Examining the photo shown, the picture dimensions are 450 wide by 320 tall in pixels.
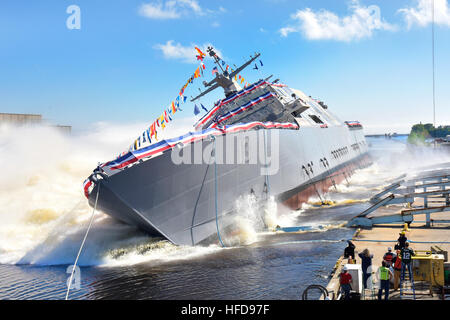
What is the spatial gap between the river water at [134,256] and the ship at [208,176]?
0.88 m

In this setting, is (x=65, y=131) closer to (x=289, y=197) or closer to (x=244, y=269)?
(x=289, y=197)

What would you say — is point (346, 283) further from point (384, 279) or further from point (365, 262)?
point (365, 262)

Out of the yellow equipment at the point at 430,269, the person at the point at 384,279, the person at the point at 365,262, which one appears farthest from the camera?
the person at the point at 365,262

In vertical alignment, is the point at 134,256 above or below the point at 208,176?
below

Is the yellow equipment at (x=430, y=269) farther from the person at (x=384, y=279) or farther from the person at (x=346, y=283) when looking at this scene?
the person at (x=346, y=283)

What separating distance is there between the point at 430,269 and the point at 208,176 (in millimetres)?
6527

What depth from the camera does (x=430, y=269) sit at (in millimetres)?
7105

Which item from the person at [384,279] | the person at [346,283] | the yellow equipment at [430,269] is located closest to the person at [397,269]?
the yellow equipment at [430,269]

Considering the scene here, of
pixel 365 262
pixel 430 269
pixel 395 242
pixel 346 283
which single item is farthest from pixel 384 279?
pixel 395 242

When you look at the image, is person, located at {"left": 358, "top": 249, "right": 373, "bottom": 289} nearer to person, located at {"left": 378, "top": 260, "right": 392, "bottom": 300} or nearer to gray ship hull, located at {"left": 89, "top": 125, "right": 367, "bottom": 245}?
person, located at {"left": 378, "top": 260, "right": 392, "bottom": 300}

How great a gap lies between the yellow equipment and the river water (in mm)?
2145

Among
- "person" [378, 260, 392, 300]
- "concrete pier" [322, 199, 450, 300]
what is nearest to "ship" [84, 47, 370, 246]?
"concrete pier" [322, 199, 450, 300]

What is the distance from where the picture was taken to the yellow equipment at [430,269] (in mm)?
7043
